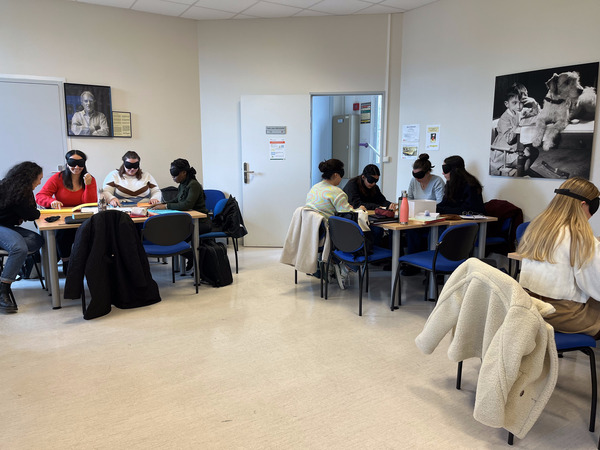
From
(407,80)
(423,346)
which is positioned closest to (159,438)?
(423,346)

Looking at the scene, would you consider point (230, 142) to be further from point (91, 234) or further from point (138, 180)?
point (91, 234)

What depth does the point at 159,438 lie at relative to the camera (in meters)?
2.02

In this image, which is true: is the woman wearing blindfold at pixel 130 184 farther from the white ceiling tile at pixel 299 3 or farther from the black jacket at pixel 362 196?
the white ceiling tile at pixel 299 3

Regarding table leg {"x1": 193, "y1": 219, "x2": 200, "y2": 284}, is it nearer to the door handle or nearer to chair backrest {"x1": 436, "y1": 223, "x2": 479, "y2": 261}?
the door handle

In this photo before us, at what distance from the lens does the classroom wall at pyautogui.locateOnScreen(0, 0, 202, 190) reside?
4840 mm

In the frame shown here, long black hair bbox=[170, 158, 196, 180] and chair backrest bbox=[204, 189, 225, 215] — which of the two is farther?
chair backrest bbox=[204, 189, 225, 215]

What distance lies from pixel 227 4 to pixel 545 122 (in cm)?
373

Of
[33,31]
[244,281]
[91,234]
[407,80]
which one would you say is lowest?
[244,281]

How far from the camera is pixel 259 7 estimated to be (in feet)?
17.5

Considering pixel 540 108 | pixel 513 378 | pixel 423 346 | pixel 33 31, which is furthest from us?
pixel 33 31

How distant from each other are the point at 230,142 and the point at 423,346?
15.2 ft

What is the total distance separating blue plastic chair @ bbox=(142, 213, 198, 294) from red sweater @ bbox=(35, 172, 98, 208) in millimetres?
962

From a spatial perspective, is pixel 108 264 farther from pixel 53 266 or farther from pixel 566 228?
pixel 566 228

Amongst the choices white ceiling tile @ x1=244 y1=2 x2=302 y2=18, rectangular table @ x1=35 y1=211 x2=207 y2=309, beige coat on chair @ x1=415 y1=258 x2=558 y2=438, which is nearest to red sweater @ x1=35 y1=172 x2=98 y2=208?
rectangular table @ x1=35 y1=211 x2=207 y2=309
